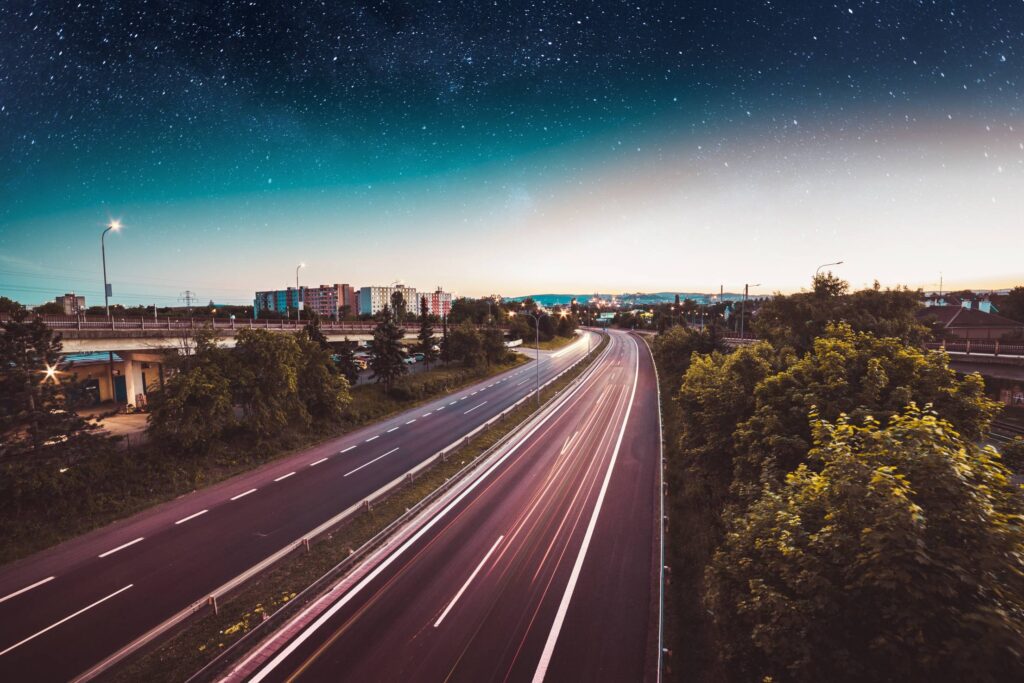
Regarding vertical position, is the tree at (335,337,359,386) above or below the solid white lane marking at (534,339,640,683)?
above

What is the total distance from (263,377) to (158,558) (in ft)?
41.4

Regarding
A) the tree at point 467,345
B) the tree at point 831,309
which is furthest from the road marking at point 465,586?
the tree at point 467,345

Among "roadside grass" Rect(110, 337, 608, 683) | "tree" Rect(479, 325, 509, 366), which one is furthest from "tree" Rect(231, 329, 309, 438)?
"tree" Rect(479, 325, 509, 366)

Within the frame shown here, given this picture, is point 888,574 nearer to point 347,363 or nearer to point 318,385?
point 318,385

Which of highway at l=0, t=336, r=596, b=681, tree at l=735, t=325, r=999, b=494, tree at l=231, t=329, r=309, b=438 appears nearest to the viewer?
tree at l=735, t=325, r=999, b=494

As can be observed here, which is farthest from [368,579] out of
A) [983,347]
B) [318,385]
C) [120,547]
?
[983,347]

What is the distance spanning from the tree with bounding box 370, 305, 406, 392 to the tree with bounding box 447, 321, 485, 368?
15673mm

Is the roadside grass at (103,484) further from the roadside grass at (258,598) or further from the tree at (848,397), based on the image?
the tree at (848,397)

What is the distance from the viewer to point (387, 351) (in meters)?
42.3

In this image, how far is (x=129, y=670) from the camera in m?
10.4

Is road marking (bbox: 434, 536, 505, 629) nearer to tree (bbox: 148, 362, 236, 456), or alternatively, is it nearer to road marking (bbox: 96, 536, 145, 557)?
road marking (bbox: 96, 536, 145, 557)

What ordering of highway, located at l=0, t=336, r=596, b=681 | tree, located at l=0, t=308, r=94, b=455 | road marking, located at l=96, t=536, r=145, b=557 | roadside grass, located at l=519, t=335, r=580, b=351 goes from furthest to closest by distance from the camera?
roadside grass, located at l=519, t=335, r=580, b=351
tree, located at l=0, t=308, r=94, b=455
road marking, located at l=96, t=536, r=145, b=557
highway, located at l=0, t=336, r=596, b=681

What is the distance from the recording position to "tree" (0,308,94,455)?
678 inches

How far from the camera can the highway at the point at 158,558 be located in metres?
11.6
